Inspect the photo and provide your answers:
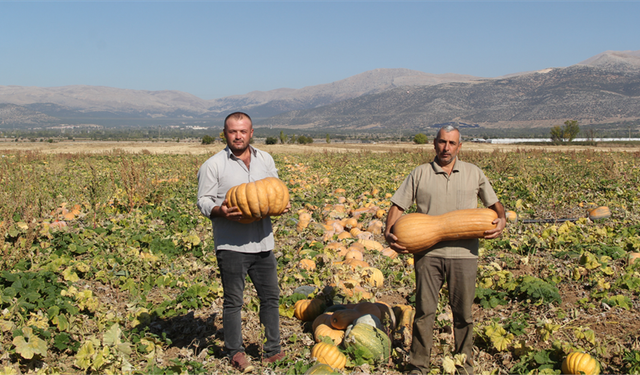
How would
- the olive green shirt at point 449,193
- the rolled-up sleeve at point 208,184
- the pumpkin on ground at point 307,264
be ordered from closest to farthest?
1. the olive green shirt at point 449,193
2. the rolled-up sleeve at point 208,184
3. the pumpkin on ground at point 307,264

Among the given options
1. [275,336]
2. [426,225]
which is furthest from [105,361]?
[426,225]

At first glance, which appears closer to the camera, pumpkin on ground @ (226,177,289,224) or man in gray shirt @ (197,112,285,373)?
pumpkin on ground @ (226,177,289,224)

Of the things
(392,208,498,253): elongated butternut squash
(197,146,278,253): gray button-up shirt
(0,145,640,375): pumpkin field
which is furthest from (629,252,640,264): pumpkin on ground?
(197,146,278,253): gray button-up shirt

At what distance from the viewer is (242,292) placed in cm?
391

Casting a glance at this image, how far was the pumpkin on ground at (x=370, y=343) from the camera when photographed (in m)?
3.97

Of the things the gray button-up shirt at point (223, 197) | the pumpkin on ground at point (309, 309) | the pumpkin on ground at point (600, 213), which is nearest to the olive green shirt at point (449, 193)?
the gray button-up shirt at point (223, 197)

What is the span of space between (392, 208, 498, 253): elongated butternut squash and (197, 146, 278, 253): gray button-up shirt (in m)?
1.21

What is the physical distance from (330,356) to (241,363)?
78 cm

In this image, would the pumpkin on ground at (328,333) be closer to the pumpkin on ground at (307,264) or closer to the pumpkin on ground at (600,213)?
the pumpkin on ground at (307,264)

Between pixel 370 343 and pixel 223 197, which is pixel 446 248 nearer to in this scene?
pixel 370 343

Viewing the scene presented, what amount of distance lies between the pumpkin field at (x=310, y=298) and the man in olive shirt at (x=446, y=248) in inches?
11.1

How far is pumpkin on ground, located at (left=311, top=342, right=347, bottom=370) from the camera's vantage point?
3881 mm

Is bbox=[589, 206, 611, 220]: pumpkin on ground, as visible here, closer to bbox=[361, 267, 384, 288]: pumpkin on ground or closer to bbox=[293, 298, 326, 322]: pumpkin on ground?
bbox=[361, 267, 384, 288]: pumpkin on ground

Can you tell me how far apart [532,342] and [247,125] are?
132 inches
